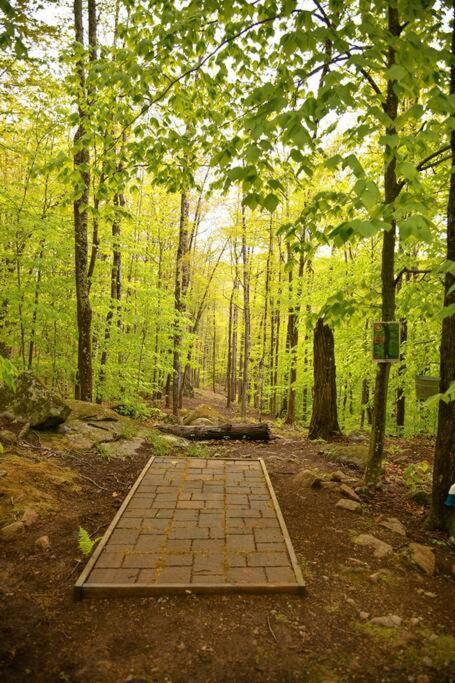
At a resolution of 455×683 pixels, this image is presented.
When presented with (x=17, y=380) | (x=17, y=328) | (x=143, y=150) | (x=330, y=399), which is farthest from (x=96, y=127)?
(x=330, y=399)

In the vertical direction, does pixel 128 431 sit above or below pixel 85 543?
below

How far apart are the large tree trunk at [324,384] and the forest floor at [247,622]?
483cm

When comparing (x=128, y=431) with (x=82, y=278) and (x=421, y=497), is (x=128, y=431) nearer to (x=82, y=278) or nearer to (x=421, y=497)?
(x=82, y=278)

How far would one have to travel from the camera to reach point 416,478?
5641mm

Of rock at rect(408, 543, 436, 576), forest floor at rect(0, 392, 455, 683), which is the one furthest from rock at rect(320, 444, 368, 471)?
rock at rect(408, 543, 436, 576)

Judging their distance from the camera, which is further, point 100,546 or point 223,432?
point 223,432

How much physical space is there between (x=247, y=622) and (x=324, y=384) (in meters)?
6.88

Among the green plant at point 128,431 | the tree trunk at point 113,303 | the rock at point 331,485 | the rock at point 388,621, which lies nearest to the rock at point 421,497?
the rock at point 331,485

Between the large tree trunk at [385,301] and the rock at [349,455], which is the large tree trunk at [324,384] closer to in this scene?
the rock at [349,455]

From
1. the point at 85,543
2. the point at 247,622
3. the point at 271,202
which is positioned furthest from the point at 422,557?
the point at 271,202

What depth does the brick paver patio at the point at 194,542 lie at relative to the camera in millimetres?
3348

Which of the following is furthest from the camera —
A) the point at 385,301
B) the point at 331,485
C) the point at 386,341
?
the point at 331,485

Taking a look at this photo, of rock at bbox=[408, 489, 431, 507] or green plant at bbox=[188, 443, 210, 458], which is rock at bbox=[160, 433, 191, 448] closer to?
green plant at bbox=[188, 443, 210, 458]

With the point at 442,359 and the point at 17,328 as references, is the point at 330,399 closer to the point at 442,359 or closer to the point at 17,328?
the point at 442,359
